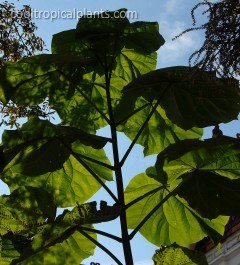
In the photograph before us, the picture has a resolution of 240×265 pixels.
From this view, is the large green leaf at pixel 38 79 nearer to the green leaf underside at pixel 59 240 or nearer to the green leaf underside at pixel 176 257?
the green leaf underside at pixel 59 240

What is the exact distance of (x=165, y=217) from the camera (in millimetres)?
3059

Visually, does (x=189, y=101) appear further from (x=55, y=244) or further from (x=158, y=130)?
(x=55, y=244)

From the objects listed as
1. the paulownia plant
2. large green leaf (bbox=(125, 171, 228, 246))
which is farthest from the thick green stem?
large green leaf (bbox=(125, 171, 228, 246))

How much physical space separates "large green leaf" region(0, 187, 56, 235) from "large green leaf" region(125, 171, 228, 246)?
0.63 metres

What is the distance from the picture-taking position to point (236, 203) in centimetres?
253

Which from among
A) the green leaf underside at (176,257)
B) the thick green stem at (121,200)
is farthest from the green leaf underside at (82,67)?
the green leaf underside at (176,257)

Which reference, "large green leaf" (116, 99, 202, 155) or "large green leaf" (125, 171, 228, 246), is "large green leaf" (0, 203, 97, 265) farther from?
"large green leaf" (116, 99, 202, 155)

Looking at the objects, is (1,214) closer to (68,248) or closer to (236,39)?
(68,248)

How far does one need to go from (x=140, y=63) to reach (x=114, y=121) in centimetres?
71

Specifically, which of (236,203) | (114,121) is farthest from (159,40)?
(236,203)

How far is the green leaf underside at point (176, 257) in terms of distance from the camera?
2445 millimetres

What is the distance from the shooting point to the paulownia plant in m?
2.44

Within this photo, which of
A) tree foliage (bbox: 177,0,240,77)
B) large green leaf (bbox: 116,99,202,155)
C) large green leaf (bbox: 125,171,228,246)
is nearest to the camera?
tree foliage (bbox: 177,0,240,77)

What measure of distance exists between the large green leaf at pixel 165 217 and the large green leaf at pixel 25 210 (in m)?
0.63
